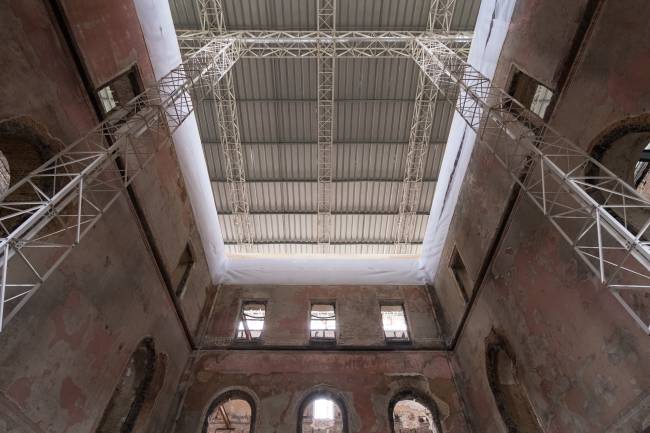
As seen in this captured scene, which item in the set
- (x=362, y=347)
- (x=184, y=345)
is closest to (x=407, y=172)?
(x=362, y=347)

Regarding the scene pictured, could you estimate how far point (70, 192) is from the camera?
605 cm

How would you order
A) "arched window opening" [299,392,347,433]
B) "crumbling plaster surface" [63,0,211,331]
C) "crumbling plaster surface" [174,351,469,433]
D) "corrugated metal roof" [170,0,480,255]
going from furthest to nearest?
1. "arched window opening" [299,392,347,433]
2. "corrugated metal roof" [170,0,480,255]
3. "crumbling plaster surface" [174,351,469,433]
4. "crumbling plaster surface" [63,0,211,331]

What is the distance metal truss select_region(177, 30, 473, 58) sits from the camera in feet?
41.7

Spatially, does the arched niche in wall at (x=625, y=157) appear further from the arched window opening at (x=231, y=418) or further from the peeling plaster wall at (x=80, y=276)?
the arched window opening at (x=231, y=418)

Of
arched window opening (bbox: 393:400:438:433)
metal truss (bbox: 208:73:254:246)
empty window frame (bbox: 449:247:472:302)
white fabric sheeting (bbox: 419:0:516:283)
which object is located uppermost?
metal truss (bbox: 208:73:254:246)

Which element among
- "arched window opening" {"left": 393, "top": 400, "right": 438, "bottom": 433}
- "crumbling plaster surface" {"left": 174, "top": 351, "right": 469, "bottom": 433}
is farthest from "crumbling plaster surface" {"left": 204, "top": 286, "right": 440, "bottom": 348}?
"arched window opening" {"left": 393, "top": 400, "right": 438, "bottom": 433}

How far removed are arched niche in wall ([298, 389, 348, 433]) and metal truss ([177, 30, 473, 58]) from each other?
1169cm

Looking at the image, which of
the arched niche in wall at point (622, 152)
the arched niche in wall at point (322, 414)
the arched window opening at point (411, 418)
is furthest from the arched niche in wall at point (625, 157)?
the arched window opening at point (411, 418)

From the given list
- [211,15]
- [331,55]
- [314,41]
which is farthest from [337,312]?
[211,15]

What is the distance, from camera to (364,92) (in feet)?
50.2

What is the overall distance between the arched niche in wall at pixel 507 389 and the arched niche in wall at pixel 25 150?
10.7 m

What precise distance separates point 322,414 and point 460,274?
11.8 meters

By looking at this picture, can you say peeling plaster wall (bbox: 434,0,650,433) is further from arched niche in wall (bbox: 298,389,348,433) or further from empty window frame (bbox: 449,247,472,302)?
arched niche in wall (bbox: 298,389,348,433)

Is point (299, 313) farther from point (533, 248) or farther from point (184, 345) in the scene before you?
point (533, 248)
